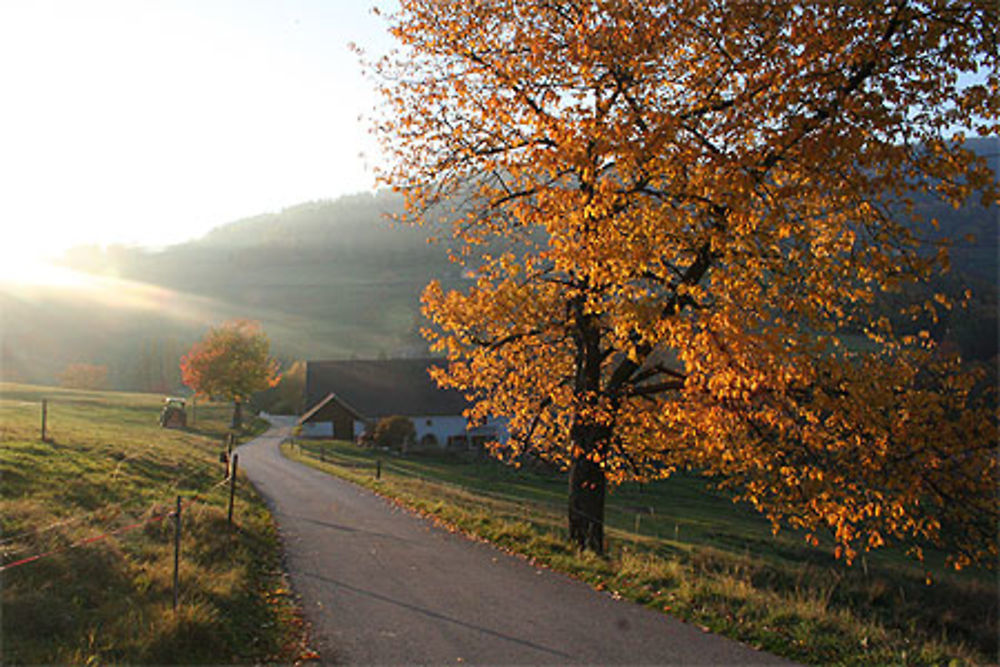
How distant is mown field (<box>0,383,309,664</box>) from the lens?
6.77 m

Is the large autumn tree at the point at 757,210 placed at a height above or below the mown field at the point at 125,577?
above

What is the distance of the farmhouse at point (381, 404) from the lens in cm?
5909

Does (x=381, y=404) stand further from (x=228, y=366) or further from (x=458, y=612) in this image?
(x=458, y=612)

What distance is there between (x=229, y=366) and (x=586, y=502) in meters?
54.7

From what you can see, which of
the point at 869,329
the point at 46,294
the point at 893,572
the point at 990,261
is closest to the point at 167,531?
the point at 869,329

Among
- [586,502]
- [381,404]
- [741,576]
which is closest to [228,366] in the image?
[381,404]

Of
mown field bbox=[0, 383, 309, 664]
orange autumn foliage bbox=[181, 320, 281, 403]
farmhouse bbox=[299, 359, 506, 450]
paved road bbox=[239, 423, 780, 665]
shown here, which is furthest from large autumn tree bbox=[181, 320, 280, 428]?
paved road bbox=[239, 423, 780, 665]

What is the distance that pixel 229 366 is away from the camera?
201 feet

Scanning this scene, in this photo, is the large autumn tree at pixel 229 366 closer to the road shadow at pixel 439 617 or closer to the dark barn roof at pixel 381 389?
the dark barn roof at pixel 381 389

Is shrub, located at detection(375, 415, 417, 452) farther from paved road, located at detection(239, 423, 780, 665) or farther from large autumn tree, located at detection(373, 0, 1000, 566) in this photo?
large autumn tree, located at detection(373, 0, 1000, 566)

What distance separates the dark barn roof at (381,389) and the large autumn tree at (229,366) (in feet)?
18.2

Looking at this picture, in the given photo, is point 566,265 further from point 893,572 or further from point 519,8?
point 893,572

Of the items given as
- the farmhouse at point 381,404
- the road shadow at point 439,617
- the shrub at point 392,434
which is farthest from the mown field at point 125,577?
the farmhouse at point 381,404

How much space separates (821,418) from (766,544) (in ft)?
59.6
